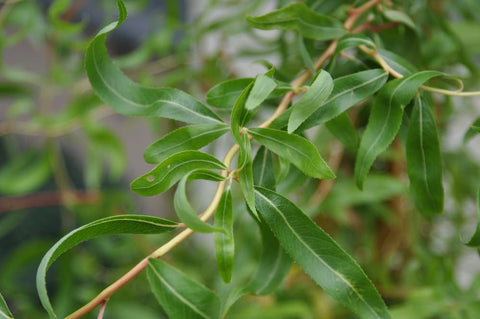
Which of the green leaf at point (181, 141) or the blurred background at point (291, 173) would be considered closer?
the green leaf at point (181, 141)

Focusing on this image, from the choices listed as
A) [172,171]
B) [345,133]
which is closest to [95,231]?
[172,171]

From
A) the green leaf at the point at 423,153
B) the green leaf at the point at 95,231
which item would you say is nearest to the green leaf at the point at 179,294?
the green leaf at the point at 95,231

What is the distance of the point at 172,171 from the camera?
0.71ft

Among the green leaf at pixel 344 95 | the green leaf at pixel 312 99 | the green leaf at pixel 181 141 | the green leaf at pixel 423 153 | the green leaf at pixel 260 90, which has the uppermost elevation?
the green leaf at pixel 260 90

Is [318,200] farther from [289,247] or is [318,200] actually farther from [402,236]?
[289,247]

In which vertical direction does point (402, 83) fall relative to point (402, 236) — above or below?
above

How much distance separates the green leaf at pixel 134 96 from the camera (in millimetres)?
250

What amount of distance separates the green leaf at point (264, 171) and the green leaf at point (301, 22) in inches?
2.7

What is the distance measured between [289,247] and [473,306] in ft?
0.64

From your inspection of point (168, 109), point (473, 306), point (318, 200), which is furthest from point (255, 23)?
point (318, 200)

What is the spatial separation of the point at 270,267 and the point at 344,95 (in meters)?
0.10

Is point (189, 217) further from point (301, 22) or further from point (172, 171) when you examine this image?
point (301, 22)

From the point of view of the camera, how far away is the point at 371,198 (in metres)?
0.54

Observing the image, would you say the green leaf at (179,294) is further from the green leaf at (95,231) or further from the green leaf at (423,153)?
the green leaf at (423,153)
